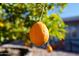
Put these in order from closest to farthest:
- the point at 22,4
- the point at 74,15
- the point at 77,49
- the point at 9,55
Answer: the point at 22,4 < the point at 9,55 < the point at 74,15 < the point at 77,49

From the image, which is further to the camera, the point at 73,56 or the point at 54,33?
the point at 73,56

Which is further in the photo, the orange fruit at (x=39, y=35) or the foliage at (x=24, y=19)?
the foliage at (x=24, y=19)

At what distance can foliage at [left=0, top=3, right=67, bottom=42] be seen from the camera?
2.35ft

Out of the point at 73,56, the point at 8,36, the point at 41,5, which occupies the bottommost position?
the point at 73,56

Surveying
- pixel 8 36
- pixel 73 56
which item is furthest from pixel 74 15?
pixel 8 36

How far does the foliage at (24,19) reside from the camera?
2.35 ft

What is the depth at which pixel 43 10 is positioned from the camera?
69 centimetres

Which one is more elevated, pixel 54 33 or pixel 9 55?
pixel 54 33

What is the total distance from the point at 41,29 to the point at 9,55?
467mm

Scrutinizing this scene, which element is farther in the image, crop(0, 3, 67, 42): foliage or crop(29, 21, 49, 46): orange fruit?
crop(0, 3, 67, 42): foliage

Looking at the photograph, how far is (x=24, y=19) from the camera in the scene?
76 cm

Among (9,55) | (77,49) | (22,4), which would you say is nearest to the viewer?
(22,4)

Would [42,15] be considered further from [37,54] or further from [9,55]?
[37,54]

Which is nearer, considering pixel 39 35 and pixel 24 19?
pixel 39 35
